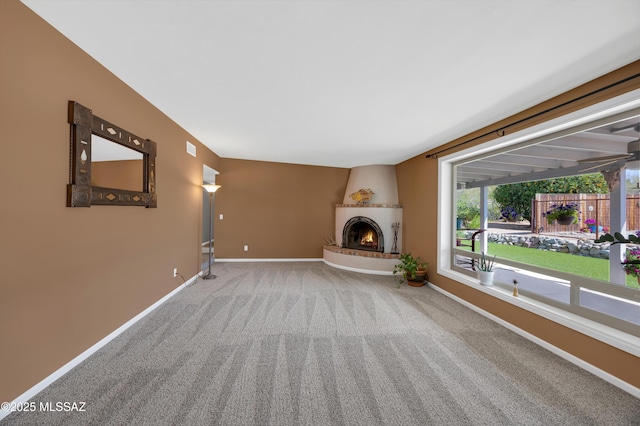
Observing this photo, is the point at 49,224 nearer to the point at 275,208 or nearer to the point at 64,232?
the point at 64,232

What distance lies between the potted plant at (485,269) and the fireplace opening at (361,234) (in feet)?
7.20

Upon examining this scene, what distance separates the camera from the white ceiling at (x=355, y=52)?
4.66 feet

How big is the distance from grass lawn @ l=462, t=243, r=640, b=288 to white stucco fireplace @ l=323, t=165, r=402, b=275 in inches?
83.2

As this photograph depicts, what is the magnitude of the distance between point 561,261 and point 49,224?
14.6 feet

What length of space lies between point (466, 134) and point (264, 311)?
3.69 metres

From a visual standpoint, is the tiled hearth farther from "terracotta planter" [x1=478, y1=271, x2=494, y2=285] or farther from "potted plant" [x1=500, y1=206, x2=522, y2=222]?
"potted plant" [x1=500, y1=206, x2=522, y2=222]

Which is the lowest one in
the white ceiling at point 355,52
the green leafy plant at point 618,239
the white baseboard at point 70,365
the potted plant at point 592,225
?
the white baseboard at point 70,365

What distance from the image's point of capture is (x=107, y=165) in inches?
85.7

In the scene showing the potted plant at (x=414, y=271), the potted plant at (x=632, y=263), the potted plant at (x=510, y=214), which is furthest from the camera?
the potted plant at (x=414, y=271)

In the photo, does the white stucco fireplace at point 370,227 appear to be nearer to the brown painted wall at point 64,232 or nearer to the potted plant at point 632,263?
the brown painted wall at point 64,232

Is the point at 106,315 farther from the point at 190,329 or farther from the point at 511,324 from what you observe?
the point at 511,324

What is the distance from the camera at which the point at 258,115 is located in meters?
2.98

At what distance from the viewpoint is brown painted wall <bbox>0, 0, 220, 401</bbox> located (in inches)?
56.2

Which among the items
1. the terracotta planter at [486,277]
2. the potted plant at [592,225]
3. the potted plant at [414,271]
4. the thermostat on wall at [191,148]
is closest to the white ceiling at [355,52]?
the thermostat on wall at [191,148]
